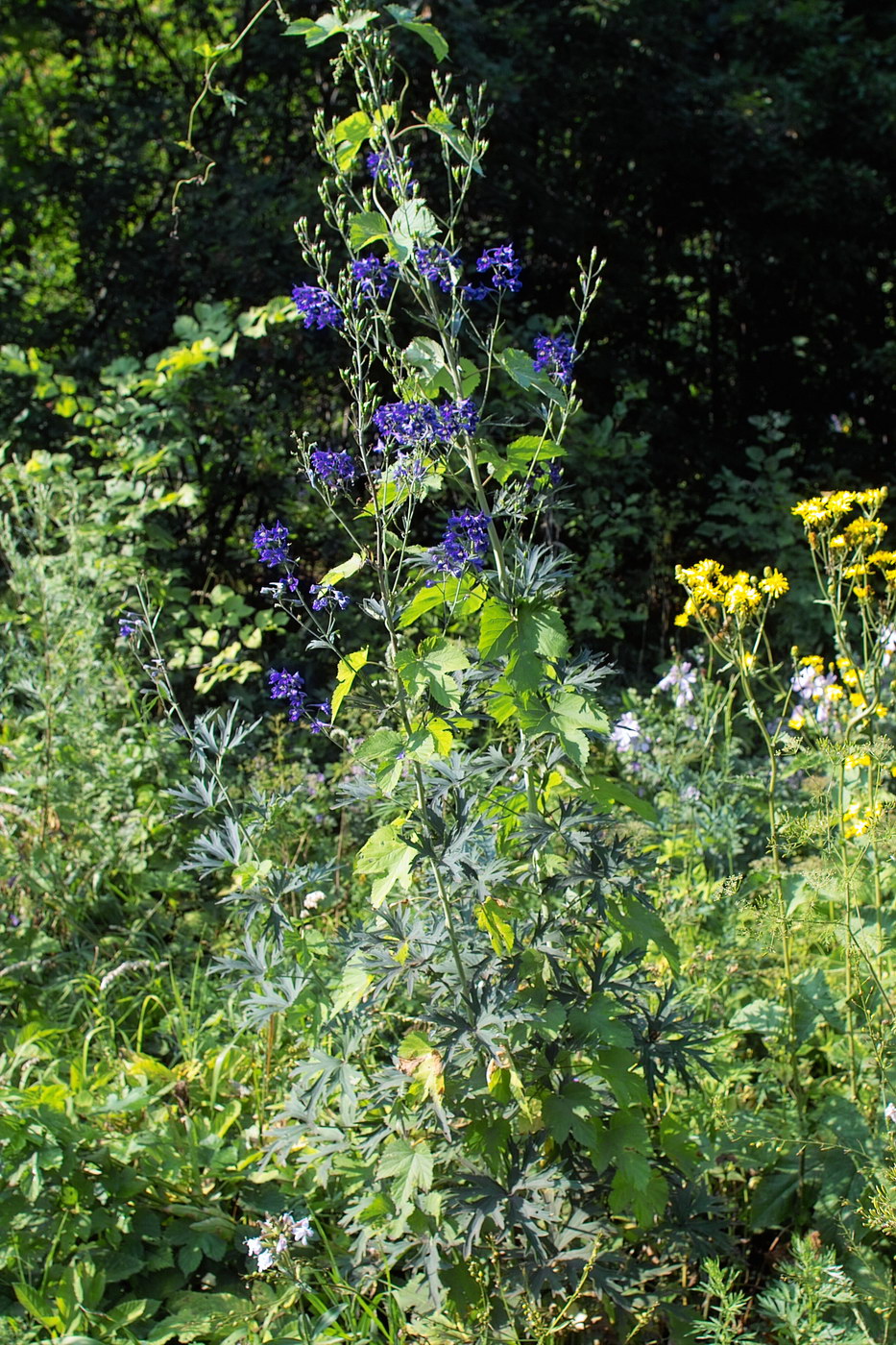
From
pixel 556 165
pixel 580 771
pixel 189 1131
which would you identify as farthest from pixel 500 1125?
pixel 556 165

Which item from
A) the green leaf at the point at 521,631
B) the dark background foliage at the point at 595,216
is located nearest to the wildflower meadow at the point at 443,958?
the green leaf at the point at 521,631

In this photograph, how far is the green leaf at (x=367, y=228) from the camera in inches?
71.6

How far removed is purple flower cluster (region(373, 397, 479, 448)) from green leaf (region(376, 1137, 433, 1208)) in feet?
3.79

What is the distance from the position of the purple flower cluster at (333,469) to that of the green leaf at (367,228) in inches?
13.7

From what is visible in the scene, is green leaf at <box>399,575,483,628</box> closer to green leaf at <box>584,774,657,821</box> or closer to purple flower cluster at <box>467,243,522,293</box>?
green leaf at <box>584,774,657,821</box>

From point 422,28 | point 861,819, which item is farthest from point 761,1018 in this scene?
point 422,28

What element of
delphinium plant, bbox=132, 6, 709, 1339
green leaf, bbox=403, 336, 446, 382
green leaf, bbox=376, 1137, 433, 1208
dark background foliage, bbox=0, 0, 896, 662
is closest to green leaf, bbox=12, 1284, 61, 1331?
delphinium plant, bbox=132, 6, 709, 1339

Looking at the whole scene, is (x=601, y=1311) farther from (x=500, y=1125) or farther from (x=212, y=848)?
(x=212, y=848)

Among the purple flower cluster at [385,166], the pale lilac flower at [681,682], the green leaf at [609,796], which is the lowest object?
the pale lilac flower at [681,682]

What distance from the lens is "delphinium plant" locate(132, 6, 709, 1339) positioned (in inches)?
70.8

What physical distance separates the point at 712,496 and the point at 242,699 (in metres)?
3.47

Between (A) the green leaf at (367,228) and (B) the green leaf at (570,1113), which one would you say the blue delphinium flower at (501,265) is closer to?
(A) the green leaf at (367,228)

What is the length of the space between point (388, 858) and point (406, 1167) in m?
0.51

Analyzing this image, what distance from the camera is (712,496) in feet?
22.0
